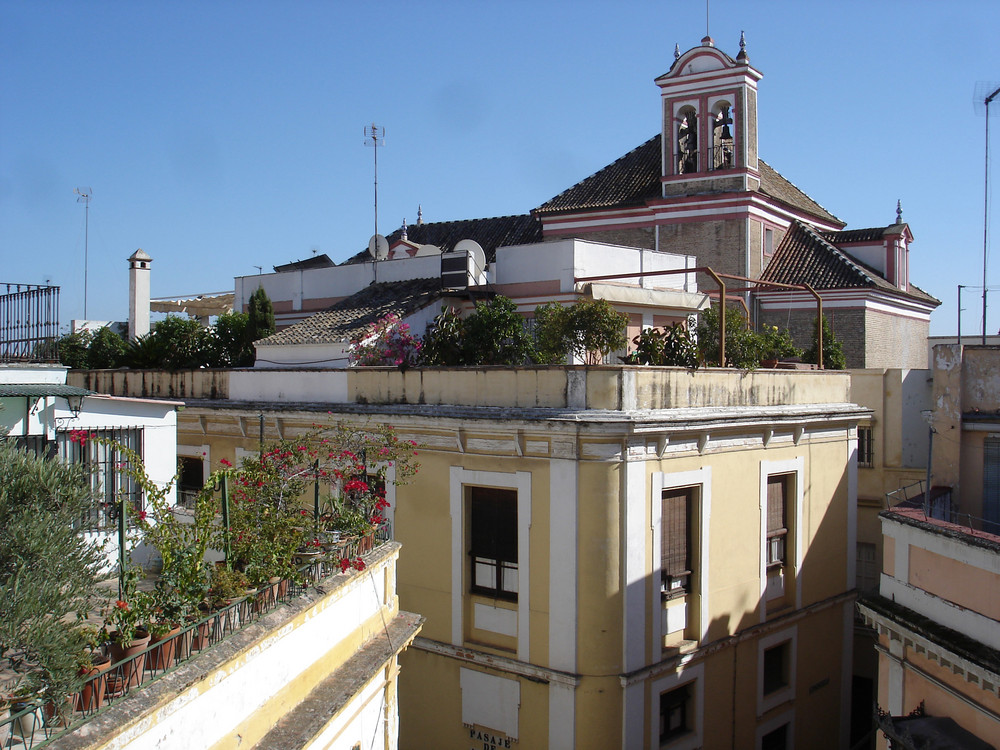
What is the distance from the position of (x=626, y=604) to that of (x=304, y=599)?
18.5 ft

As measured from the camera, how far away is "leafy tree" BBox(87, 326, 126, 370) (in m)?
21.2

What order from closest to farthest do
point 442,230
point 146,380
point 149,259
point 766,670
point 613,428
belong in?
point 613,428
point 766,670
point 146,380
point 149,259
point 442,230

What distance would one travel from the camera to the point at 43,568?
5.05 meters

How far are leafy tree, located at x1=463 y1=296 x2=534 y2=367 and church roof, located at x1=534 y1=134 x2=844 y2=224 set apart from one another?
1167 cm

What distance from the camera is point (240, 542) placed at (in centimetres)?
729

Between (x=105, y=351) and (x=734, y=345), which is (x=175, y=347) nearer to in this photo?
(x=105, y=351)

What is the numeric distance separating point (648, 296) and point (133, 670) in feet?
48.8

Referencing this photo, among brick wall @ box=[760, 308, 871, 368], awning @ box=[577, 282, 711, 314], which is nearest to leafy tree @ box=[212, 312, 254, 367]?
awning @ box=[577, 282, 711, 314]

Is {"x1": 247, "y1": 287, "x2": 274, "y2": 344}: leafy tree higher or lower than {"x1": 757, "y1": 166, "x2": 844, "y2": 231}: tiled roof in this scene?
lower

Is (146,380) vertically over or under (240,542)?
over

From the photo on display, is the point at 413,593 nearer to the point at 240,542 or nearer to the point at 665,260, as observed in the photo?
the point at 240,542

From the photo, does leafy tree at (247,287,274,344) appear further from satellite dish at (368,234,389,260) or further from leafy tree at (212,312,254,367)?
satellite dish at (368,234,389,260)

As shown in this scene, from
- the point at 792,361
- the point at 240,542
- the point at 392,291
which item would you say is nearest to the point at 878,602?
the point at 792,361

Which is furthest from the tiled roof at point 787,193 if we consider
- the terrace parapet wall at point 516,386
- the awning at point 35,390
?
the awning at point 35,390
